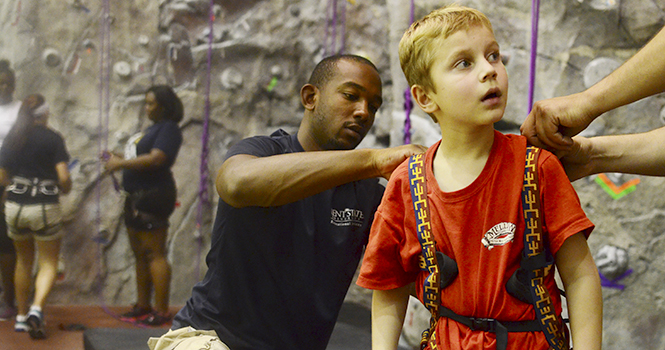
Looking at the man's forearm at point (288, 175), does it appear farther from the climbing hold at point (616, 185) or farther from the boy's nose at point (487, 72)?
the climbing hold at point (616, 185)

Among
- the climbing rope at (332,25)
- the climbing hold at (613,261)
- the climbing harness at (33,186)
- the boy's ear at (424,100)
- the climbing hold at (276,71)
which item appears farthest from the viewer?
the climbing hold at (276,71)

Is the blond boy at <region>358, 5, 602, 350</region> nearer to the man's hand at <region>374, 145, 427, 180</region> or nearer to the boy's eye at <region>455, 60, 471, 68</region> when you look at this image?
the boy's eye at <region>455, 60, 471, 68</region>

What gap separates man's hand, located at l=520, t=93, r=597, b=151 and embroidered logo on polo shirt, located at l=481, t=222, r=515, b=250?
0.60 feet

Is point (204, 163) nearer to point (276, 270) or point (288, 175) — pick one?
point (276, 270)

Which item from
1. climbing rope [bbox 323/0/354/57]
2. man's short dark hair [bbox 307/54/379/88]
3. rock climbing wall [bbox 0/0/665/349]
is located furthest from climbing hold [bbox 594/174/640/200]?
climbing rope [bbox 323/0/354/57]

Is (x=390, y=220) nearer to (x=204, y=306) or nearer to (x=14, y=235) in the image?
(x=204, y=306)

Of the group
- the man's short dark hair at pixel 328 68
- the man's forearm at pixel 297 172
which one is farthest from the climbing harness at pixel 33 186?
the man's forearm at pixel 297 172

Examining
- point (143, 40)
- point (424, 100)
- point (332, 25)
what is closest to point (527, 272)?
point (424, 100)

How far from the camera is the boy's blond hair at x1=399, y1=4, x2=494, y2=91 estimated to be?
839 millimetres

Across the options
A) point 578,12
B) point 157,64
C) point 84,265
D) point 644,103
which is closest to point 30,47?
point 157,64

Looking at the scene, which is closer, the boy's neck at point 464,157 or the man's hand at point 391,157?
the boy's neck at point 464,157

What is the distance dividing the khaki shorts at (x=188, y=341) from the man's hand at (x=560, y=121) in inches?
31.1

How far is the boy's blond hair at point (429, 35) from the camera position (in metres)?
0.84

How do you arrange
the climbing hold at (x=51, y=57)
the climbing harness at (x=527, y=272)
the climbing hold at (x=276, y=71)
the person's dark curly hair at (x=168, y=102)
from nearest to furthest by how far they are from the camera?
the climbing harness at (x=527, y=272)
the climbing hold at (x=51, y=57)
the person's dark curly hair at (x=168, y=102)
the climbing hold at (x=276, y=71)
